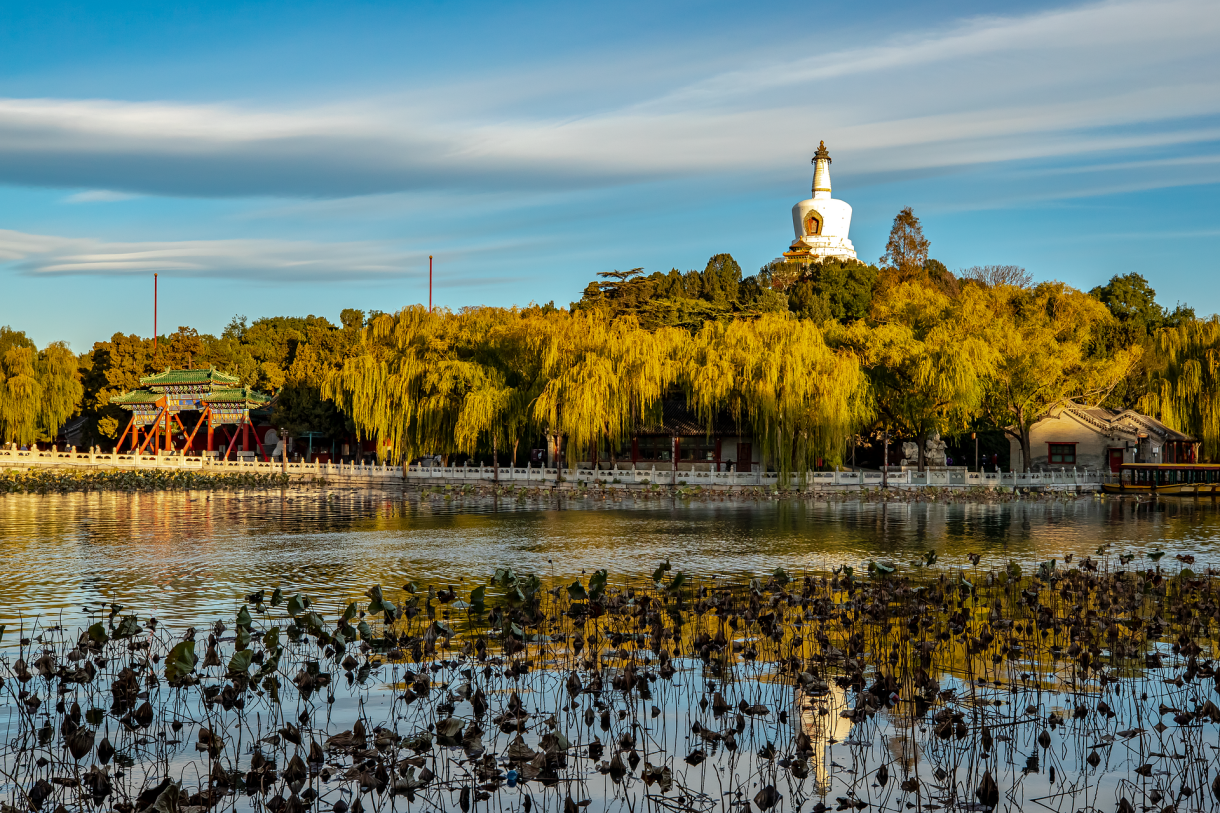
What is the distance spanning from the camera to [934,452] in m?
47.4

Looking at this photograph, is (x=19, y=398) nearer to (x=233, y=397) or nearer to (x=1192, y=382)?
(x=233, y=397)

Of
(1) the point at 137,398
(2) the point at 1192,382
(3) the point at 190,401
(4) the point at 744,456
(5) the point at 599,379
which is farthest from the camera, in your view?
(1) the point at 137,398

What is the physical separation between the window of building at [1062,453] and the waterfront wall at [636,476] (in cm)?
236

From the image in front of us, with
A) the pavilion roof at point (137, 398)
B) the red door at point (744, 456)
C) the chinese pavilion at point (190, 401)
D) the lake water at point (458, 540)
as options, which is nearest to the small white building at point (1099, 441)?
the lake water at point (458, 540)

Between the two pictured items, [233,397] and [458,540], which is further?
[233,397]

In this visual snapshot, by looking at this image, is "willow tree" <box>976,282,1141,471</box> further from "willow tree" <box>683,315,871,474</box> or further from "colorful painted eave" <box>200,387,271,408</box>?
"colorful painted eave" <box>200,387,271,408</box>

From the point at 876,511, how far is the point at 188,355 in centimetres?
4003

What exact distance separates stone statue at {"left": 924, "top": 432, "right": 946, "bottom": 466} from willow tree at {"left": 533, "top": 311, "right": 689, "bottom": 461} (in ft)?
37.7

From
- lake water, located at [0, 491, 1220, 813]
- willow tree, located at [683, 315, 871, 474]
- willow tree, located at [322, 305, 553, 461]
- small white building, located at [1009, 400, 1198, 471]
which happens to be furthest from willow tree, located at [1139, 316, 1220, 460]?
lake water, located at [0, 491, 1220, 813]

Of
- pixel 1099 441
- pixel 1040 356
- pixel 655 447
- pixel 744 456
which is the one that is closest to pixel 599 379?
pixel 655 447

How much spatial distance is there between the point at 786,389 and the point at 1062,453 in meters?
15.6

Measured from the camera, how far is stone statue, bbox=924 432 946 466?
4738 centimetres

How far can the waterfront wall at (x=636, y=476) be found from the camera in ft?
140

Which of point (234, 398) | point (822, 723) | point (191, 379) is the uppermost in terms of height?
point (191, 379)
